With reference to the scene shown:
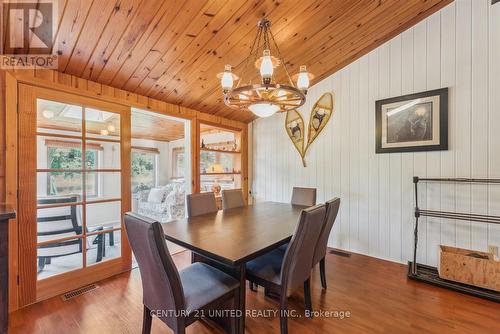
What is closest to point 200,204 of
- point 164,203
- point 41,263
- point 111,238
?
point 111,238

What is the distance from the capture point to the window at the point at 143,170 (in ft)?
20.9

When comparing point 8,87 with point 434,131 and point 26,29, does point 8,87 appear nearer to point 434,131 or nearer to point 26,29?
point 26,29

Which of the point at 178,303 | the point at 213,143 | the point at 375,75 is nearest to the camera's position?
the point at 178,303

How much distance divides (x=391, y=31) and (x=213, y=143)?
324 cm

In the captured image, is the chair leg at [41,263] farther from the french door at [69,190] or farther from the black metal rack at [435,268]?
the black metal rack at [435,268]

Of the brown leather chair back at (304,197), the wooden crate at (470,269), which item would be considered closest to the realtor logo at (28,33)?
the brown leather chair back at (304,197)

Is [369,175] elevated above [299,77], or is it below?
below

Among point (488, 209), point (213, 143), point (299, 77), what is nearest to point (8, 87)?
point (299, 77)

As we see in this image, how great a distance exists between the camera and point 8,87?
1867 mm

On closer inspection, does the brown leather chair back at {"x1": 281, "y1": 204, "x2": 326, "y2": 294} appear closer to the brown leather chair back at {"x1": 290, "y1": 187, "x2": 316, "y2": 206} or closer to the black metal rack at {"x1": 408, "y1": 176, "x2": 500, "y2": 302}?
the brown leather chair back at {"x1": 290, "y1": 187, "x2": 316, "y2": 206}

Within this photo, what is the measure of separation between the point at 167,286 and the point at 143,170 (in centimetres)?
598

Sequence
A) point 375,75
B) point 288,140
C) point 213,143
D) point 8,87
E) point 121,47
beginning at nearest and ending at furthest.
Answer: point 8,87
point 121,47
point 375,75
point 288,140
point 213,143

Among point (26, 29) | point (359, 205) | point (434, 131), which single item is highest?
point (26, 29)

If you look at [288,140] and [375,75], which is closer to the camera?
[375,75]
